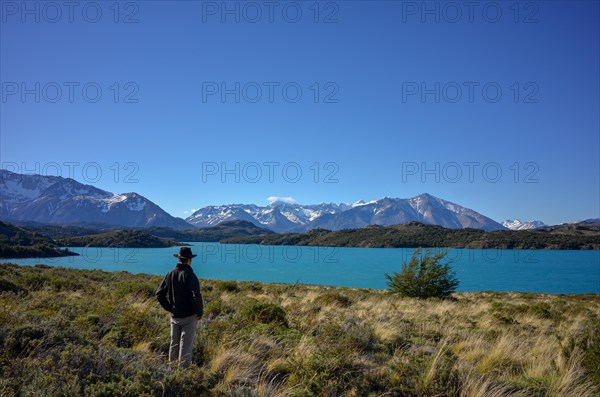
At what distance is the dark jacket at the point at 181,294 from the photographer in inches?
233

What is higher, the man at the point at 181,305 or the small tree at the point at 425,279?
the man at the point at 181,305

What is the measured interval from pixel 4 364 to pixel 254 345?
344cm

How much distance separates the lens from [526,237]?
19450cm

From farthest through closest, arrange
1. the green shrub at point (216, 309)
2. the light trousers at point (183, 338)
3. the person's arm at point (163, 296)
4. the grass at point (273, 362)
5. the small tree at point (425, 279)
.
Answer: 1. the small tree at point (425, 279)
2. the green shrub at point (216, 309)
3. the person's arm at point (163, 296)
4. the light trousers at point (183, 338)
5. the grass at point (273, 362)

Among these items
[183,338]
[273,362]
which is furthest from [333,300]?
[183,338]

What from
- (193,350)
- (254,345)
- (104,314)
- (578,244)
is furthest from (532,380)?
(578,244)

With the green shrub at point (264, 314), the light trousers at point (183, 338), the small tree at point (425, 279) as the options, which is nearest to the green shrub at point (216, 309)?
the green shrub at point (264, 314)

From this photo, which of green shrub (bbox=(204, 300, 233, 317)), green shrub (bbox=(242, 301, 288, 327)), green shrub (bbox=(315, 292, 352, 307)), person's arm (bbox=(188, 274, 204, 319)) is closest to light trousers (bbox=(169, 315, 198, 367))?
person's arm (bbox=(188, 274, 204, 319))

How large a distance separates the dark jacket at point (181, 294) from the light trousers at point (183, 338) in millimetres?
97

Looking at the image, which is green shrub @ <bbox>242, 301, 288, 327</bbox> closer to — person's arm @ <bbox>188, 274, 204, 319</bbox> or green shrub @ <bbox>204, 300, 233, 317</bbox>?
green shrub @ <bbox>204, 300, 233, 317</bbox>

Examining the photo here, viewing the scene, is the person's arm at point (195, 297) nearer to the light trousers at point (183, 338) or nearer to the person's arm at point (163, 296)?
the light trousers at point (183, 338)

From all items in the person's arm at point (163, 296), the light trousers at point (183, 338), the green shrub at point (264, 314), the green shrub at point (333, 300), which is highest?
the person's arm at point (163, 296)

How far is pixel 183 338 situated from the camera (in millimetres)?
5734

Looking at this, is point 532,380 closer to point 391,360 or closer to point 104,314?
point 391,360
